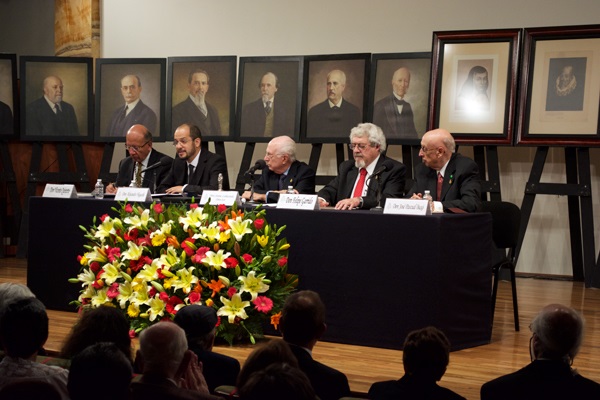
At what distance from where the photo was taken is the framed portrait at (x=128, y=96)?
7992 mm

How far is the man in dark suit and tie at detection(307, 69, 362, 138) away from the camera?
7289mm

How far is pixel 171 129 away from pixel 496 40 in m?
2.88

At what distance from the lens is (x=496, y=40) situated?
22.8ft

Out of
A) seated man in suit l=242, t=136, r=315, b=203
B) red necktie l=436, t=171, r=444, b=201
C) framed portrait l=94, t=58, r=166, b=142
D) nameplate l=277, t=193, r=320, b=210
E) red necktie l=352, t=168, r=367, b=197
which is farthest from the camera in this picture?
framed portrait l=94, t=58, r=166, b=142

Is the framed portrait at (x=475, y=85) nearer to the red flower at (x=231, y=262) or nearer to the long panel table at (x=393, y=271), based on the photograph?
the long panel table at (x=393, y=271)

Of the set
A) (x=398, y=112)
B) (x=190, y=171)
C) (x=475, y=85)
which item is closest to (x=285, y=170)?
(x=190, y=171)

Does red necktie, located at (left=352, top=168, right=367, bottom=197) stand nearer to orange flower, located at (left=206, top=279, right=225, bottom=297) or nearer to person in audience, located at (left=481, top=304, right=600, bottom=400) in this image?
orange flower, located at (left=206, top=279, right=225, bottom=297)

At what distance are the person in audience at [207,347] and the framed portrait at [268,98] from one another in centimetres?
467

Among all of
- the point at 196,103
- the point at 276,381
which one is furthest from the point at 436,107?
the point at 276,381

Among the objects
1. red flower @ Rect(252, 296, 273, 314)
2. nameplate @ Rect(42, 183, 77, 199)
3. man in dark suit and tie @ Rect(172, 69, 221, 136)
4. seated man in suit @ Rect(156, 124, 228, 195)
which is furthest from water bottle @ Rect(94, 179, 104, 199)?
man in dark suit and tie @ Rect(172, 69, 221, 136)

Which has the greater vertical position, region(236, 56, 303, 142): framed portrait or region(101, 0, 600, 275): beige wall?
region(101, 0, 600, 275): beige wall

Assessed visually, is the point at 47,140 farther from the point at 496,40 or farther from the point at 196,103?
the point at 496,40

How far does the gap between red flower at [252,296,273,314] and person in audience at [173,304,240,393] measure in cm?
132

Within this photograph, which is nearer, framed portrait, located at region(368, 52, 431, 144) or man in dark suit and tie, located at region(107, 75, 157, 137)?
framed portrait, located at region(368, 52, 431, 144)
